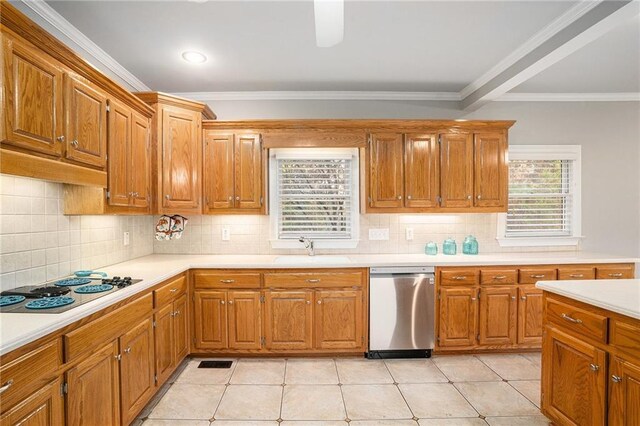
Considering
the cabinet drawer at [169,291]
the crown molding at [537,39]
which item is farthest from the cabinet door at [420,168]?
the cabinet drawer at [169,291]

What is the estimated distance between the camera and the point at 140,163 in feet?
8.69

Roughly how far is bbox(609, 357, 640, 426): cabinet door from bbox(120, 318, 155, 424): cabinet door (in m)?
2.66

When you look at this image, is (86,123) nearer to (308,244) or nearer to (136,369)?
(136,369)

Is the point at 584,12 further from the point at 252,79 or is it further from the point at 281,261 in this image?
the point at 281,261

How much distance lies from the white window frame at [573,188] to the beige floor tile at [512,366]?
1219mm

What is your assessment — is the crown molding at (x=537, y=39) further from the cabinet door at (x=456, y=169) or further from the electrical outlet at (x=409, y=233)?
the electrical outlet at (x=409, y=233)

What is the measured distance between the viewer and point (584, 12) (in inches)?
81.3

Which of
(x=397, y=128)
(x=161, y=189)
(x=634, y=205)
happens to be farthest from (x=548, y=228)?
(x=161, y=189)

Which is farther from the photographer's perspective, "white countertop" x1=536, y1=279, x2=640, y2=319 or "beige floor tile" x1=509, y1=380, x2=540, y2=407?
"beige floor tile" x1=509, y1=380, x2=540, y2=407

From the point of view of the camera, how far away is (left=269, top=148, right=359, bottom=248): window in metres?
3.50

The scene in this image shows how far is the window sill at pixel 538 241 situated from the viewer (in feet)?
11.8

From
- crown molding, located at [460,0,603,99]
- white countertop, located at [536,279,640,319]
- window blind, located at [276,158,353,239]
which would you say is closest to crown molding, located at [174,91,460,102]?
crown molding, located at [460,0,603,99]

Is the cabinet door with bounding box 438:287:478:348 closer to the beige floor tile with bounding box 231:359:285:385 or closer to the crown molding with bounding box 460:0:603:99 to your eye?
the beige floor tile with bounding box 231:359:285:385

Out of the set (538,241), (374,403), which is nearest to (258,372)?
(374,403)
